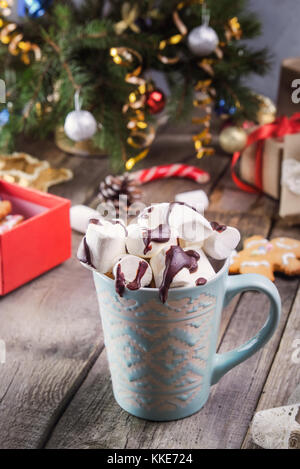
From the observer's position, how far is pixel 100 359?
801 millimetres

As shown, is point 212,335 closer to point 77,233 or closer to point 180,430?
point 180,430

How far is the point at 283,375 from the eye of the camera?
2.50ft

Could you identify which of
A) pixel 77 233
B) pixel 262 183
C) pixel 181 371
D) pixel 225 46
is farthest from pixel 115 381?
pixel 225 46

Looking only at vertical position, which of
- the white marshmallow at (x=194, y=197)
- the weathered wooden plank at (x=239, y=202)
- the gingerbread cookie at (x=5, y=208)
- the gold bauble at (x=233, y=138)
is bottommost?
the weathered wooden plank at (x=239, y=202)

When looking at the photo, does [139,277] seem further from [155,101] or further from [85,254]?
[155,101]

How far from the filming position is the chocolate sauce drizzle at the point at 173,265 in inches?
23.1

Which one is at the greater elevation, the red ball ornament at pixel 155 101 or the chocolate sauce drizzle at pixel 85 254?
the chocolate sauce drizzle at pixel 85 254

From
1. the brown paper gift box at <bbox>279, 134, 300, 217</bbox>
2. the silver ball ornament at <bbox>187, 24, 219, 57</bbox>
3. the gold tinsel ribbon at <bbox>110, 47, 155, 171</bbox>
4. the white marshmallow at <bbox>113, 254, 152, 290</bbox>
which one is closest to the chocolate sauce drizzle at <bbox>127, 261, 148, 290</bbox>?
the white marshmallow at <bbox>113, 254, 152, 290</bbox>

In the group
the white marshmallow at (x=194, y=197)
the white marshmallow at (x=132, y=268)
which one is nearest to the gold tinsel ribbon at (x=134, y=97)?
the white marshmallow at (x=194, y=197)

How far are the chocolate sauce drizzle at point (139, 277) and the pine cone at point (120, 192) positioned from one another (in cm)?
55

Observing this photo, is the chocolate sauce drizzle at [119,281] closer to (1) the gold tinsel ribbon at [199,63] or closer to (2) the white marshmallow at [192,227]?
(2) the white marshmallow at [192,227]

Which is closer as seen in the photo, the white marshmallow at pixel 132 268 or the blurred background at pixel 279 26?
the white marshmallow at pixel 132 268

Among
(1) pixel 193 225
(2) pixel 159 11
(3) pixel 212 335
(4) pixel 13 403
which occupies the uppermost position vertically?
(2) pixel 159 11

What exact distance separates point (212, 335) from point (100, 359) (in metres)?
0.20
